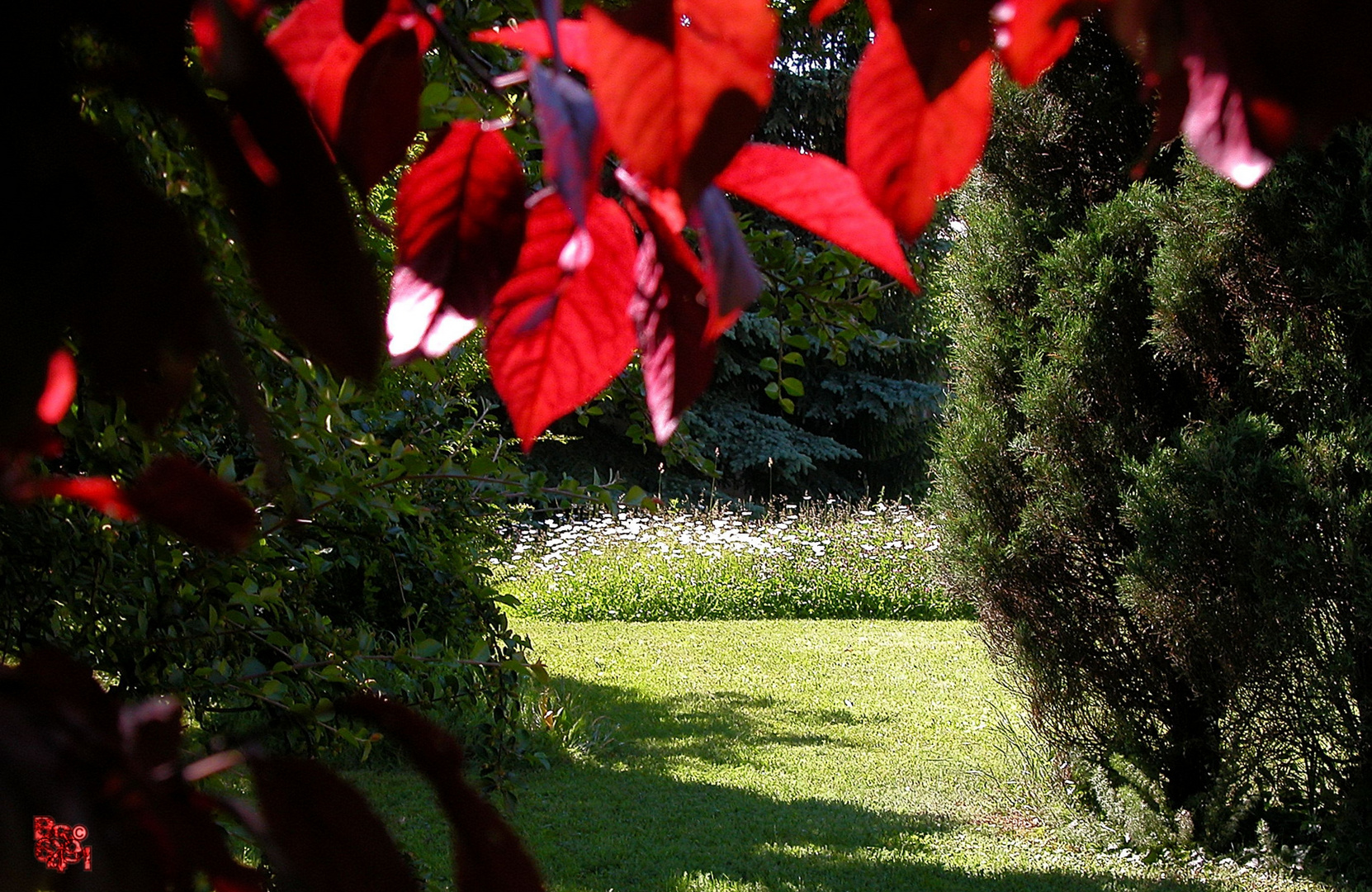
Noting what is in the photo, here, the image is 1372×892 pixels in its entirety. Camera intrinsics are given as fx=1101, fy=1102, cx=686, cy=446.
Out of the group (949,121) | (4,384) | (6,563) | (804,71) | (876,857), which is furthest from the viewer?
(804,71)

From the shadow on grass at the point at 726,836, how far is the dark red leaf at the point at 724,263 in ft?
14.3

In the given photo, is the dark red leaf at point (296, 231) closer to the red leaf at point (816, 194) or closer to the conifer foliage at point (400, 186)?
the conifer foliage at point (400, 186)

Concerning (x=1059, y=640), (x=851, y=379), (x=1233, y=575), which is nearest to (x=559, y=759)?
(x=1059, y=640)

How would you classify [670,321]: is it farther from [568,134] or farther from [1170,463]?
[1170,463]

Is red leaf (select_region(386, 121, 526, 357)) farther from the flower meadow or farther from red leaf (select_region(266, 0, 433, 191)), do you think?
the flower meadow

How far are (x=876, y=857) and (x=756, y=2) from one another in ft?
15.9

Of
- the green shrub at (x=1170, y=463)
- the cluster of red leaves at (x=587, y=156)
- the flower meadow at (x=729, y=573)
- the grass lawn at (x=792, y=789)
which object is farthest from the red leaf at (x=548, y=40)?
the flower meadow at (x=729, y=573)

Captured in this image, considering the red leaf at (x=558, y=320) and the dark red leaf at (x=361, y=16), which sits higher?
the dark red leaf at (x=361, y=16)

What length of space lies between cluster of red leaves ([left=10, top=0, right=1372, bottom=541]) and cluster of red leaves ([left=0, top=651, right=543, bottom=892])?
0.26 ft

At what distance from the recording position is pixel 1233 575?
167 inches

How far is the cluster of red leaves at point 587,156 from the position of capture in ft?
0.92

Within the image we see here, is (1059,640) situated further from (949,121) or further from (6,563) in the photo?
(949,121)
